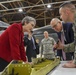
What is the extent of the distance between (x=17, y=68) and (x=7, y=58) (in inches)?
33.4

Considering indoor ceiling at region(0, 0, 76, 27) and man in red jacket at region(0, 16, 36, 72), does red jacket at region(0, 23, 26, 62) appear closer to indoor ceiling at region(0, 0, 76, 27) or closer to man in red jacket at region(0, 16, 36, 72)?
man in red jacket at region(0, 16, 36, 72)

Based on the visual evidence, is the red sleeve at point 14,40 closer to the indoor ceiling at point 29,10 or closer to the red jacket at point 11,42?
the red jacket at point 11,42

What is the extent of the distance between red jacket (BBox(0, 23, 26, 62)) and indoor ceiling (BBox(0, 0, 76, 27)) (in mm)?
5453

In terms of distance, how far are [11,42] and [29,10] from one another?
7698 millimetres

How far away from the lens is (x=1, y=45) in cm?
197

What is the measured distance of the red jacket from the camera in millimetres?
1813

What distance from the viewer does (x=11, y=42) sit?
184 centimetres

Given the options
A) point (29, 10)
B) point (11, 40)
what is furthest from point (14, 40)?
point (29, 10)

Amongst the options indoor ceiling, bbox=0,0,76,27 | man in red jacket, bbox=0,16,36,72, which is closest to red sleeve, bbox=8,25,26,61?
man in red jacket, bbox=0,16,36,72

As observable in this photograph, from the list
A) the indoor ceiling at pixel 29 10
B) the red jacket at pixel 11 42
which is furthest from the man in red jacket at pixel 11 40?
the indoor ceiling at pixel 29 10

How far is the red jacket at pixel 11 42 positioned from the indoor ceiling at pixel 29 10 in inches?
215

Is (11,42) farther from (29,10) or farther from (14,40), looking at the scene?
(29,10)

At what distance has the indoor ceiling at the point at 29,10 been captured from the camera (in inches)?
330

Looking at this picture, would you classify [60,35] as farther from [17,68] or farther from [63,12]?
[17,68]
